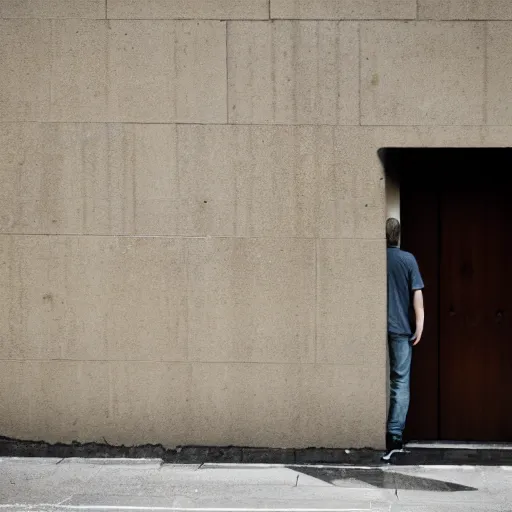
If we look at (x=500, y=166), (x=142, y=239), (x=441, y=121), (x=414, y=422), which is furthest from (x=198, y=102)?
(x=414, y=422)

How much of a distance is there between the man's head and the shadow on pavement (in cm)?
212

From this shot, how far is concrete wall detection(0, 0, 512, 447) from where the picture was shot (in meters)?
9.16

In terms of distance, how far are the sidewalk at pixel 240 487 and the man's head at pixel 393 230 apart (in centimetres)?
209

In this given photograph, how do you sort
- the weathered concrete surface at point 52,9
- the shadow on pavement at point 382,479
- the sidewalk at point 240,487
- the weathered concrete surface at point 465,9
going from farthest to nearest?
the weathered concrete surface at point 52,9
the weathered concrete surface at point 465,9
the shadow on pavement at point 382,479
the sidewalk at point 240,487

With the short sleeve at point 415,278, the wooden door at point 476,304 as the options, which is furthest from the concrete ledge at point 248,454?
the short sleeve at point 415,278

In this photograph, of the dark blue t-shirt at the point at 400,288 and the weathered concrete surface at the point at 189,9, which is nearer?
the weathered concrete surface at the point at 189,9

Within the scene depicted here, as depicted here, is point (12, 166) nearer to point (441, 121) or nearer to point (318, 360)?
point (318, 360)

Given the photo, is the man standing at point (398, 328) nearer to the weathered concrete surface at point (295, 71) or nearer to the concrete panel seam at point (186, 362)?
the concrete panel seam at point (186, 362)

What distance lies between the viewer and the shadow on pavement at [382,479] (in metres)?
8.38

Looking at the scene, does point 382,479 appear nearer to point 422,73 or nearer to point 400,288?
point 400,288

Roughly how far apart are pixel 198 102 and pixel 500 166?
301cm

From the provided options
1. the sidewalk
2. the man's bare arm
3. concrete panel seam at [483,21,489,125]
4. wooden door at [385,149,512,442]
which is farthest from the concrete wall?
wooden door at [385,149,512,442]

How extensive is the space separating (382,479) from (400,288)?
184 centimetres

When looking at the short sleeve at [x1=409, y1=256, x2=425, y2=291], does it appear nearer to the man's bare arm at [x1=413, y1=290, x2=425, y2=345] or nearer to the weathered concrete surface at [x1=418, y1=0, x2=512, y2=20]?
the man's bare arm at [x1=413, y1=290, x2=425, y2=345]
